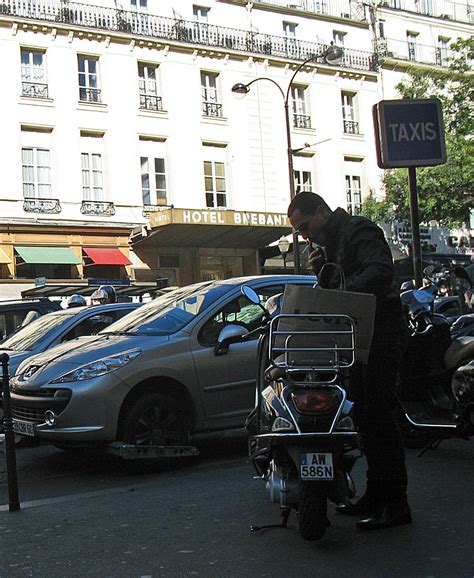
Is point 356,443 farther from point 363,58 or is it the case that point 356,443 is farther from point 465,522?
point 363,58

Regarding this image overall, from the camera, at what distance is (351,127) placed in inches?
1442

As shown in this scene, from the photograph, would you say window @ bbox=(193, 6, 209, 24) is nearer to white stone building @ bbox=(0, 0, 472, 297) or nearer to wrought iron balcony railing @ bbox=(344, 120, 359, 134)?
white stone building @ bbox=(0, 0, 472, 297)

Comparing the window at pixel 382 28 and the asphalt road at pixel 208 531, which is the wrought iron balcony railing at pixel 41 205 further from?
the asphalt road at pixel 208 531

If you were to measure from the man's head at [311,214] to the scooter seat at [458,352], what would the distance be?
1.94m

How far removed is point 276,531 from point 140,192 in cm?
2699

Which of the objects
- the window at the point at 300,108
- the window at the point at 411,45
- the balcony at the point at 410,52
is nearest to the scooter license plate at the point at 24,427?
the window at the point at 300,108

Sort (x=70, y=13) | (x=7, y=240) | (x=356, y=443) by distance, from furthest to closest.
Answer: (x=70, y=13), (x=7, y=240), (x=356, y=443)

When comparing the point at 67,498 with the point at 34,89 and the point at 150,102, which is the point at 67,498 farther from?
the point at 150,102

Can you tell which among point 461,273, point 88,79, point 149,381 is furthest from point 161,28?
point 461,273

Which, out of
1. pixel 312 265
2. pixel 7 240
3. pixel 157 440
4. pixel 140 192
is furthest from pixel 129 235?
pixel 312 265

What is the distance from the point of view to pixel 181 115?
104 feet

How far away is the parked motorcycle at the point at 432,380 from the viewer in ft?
19.2

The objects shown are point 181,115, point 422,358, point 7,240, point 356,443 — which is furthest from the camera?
point 181,115

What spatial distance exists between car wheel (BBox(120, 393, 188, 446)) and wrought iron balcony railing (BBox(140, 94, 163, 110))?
25.4 metres
